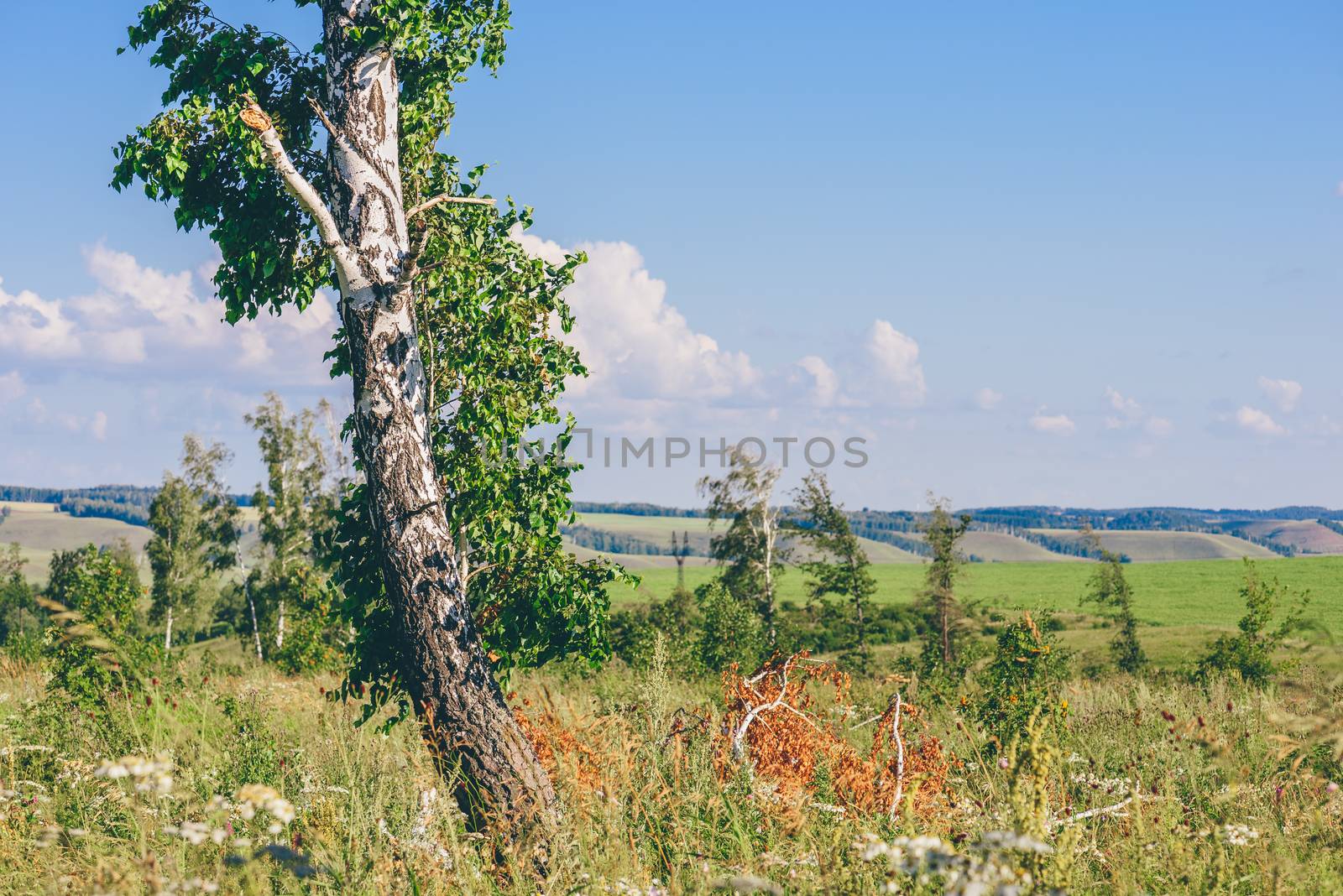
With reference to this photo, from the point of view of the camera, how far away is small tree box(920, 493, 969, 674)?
21.8 metres

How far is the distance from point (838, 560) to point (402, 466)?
68.2 feet

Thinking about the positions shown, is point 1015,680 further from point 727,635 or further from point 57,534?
point 57,534

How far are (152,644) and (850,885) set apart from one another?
1000 centimetres

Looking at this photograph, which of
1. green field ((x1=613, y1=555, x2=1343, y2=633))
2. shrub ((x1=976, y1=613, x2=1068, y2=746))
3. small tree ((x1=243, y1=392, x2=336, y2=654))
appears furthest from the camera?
green field ((x1=613, y1=555, x2=1343, y2=633))

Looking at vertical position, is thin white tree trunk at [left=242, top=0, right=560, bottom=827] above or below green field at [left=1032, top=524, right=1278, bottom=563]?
above

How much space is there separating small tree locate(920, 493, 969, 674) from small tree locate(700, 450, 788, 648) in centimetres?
979

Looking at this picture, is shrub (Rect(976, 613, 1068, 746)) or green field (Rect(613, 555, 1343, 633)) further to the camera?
green field (Rect(613, 555, 1343, 633))

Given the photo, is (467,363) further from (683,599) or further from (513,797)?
(683,599)

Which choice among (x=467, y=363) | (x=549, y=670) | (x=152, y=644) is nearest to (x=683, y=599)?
(x=549, y=670)

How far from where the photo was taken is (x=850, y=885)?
10.1 ft

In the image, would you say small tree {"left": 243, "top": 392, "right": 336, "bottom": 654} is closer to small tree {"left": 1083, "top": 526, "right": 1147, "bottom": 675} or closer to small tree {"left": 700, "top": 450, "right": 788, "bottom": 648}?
small tree {"left": 700, "top": 450, "right": 788, "bottom": 648}

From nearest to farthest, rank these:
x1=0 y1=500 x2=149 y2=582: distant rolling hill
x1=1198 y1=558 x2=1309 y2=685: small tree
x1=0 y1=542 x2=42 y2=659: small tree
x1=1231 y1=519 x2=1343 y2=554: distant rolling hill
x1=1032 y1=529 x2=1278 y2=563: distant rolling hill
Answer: x1=1198 y1=558 x2=1309 y2=685: small tree < x1=0 y1=542 x2=42 y2=659: small tree < x1=1231 y1=519 x2=1343 y2=554: distant rolling hill < x1=1032 y1=529 x2=1278 y2=563: distant rolling hill < x1=0 y1=500 x2=149 y2=582: distant rolling hill

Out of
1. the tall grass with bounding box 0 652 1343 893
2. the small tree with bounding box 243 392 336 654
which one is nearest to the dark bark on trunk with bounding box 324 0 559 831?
the tall grass with bounding box 0 652 1343 893

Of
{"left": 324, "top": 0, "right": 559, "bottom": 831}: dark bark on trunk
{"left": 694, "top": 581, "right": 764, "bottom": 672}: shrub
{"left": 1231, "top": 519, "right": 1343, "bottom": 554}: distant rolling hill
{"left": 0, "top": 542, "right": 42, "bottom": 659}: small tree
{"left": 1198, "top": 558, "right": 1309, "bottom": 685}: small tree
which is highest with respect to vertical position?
{"left": 324, "top": 0, "right": 559, "bottom": 831}: dark bark on trunk
